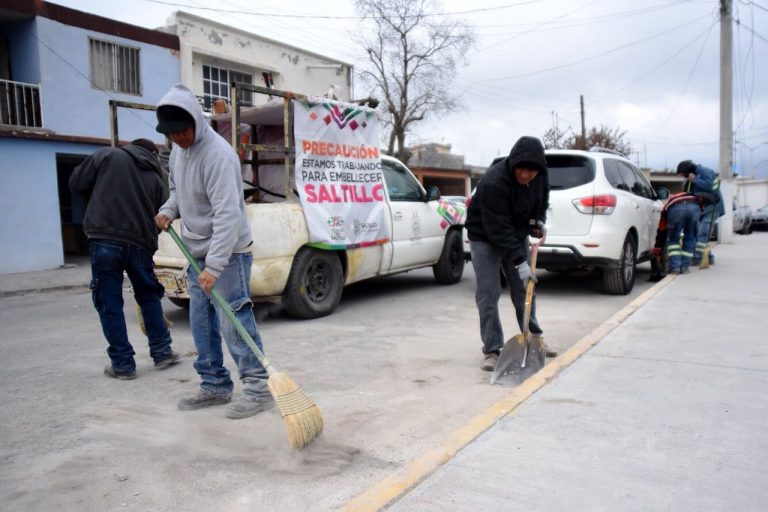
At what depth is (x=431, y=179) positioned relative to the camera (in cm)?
3086

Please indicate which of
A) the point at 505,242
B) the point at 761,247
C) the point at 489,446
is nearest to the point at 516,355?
the point at 505,242

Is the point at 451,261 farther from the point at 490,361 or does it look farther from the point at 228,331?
the point at 228,331

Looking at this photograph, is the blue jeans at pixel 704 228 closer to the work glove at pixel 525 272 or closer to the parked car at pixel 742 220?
the work glove at pixel 525 272

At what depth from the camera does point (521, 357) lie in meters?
4.30

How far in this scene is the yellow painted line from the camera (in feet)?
8.15

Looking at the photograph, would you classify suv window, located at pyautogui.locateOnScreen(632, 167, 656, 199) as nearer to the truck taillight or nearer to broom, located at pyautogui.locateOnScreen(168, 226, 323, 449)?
the truck taillight

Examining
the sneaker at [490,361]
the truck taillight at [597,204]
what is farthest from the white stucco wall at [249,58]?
the sneaker at [490,361]

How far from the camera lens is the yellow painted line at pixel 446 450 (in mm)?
2484

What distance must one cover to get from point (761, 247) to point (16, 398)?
1462 centimetres

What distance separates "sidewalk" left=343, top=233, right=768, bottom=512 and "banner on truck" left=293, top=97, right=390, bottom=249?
2.99 metres

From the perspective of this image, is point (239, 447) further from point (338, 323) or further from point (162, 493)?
point (338, 323)

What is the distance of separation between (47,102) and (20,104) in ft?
1.80

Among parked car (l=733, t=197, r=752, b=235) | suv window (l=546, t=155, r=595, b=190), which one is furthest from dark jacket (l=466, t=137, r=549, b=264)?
parked car (l=733, t=197, r=752, b=235)

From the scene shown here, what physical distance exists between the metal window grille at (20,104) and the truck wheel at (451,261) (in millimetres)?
10030
